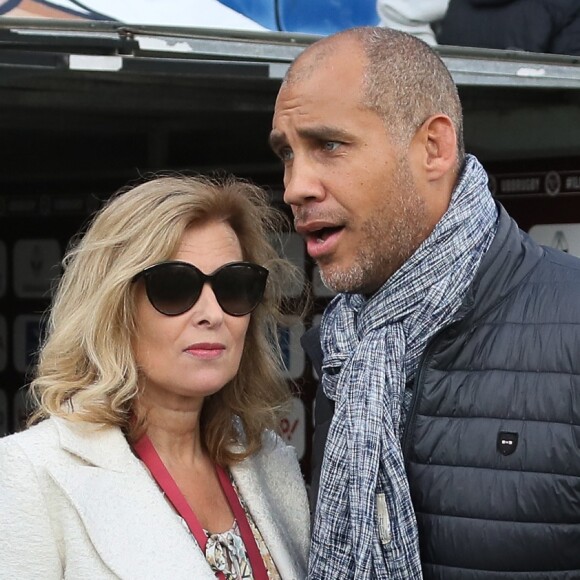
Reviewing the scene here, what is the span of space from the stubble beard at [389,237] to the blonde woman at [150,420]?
321 millimetres

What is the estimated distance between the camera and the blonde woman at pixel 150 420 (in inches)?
95.7

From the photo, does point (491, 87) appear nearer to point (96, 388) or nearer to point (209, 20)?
point (209, 20)

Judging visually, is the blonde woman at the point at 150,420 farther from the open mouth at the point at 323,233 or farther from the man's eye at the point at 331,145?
the man's eye at the point at 331,145

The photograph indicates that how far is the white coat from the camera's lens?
238 cm

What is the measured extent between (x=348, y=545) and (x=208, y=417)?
58cm

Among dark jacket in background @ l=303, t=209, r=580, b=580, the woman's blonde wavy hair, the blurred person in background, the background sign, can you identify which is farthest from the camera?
the background sign

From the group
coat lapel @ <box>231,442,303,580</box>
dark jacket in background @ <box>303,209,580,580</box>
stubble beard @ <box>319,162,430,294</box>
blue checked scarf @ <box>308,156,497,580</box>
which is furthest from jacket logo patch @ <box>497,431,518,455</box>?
coat lapel @ <box>231,442,303,580</box>

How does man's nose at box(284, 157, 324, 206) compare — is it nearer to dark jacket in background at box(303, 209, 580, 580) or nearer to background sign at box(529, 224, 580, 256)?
dark jacket in background at box(303, 209, 580, 580)

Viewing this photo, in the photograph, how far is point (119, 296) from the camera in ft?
8.49

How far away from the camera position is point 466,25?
417 cm

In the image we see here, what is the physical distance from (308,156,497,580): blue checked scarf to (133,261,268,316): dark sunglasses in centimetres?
30

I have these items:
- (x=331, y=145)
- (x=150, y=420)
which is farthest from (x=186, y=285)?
(x=331, y=145)

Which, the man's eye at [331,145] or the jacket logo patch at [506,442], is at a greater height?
the man's eye at [331,145]

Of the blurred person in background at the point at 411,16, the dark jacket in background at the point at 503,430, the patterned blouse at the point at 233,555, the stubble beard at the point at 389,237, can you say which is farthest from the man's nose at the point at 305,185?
A: the blurred person in background at the point at 411,16
